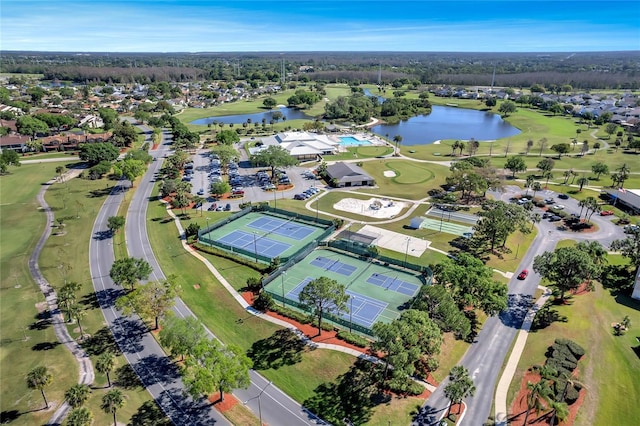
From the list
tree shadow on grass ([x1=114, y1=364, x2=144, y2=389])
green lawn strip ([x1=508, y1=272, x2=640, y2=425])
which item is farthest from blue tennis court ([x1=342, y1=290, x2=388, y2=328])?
tree shadow on grass ([x1=114, y1=364, x2=144, y2=389])

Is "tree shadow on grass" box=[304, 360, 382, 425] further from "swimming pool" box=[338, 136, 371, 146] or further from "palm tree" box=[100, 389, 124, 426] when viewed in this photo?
"swimming pool" box=[338, 136, 371, 146]

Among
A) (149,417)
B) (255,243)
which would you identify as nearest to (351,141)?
(255,243)

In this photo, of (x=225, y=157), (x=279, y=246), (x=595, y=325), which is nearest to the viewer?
(x=595, y=325)

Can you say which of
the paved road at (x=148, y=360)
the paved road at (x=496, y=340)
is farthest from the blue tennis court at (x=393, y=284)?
the paved road at (x=148, y=360)

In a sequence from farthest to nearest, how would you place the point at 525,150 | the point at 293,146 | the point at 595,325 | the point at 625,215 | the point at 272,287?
the point at 525,150 < the point at 293,146 < the point at 625,215 < the point at 272,287 < the point at 595,325

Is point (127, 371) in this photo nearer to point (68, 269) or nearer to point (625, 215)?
point (68, 269)

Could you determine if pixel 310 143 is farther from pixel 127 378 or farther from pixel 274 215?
pixel 127 378

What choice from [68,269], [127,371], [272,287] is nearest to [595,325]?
[272,287]
